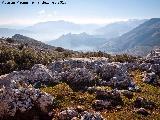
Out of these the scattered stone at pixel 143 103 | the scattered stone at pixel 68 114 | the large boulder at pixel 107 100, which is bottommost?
the scattered stone at pixel 143 103

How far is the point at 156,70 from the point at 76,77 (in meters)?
20.9

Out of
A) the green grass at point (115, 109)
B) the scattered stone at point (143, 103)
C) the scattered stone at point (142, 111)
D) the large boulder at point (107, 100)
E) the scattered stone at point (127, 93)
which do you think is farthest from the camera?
the scattered stone at point (127, 93)

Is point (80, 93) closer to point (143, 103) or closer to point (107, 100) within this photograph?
point (107, 100)

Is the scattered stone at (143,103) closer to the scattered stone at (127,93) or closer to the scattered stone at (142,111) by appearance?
the scattered stone at (142,111)

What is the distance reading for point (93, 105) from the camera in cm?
4722

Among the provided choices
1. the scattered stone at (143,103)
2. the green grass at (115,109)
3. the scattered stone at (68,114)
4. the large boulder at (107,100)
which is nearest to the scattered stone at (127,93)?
the green grass at (115,109)

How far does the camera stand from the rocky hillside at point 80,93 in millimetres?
41094

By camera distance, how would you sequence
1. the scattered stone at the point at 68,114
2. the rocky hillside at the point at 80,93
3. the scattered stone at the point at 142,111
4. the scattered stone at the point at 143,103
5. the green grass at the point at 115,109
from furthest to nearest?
1. the scattered stone at the point at 143,103
2. the scattered stone at the point at 142,111
3. the green grass at the point at 115,109
4. the rocky hillside at the point at 80,93
5. the scattered stone at the point at 68,114

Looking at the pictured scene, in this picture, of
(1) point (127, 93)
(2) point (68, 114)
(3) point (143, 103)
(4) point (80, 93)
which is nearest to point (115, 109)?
Answer: (3) point (143, 103)

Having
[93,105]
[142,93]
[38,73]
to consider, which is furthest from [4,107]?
[142,93]

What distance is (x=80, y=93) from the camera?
170ft

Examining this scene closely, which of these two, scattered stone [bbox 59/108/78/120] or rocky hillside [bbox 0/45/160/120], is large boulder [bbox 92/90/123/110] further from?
scattered stone [bbox 59/108/78/120]

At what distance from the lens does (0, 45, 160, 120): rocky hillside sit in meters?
41.1

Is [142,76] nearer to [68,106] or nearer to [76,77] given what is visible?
[76,77]
